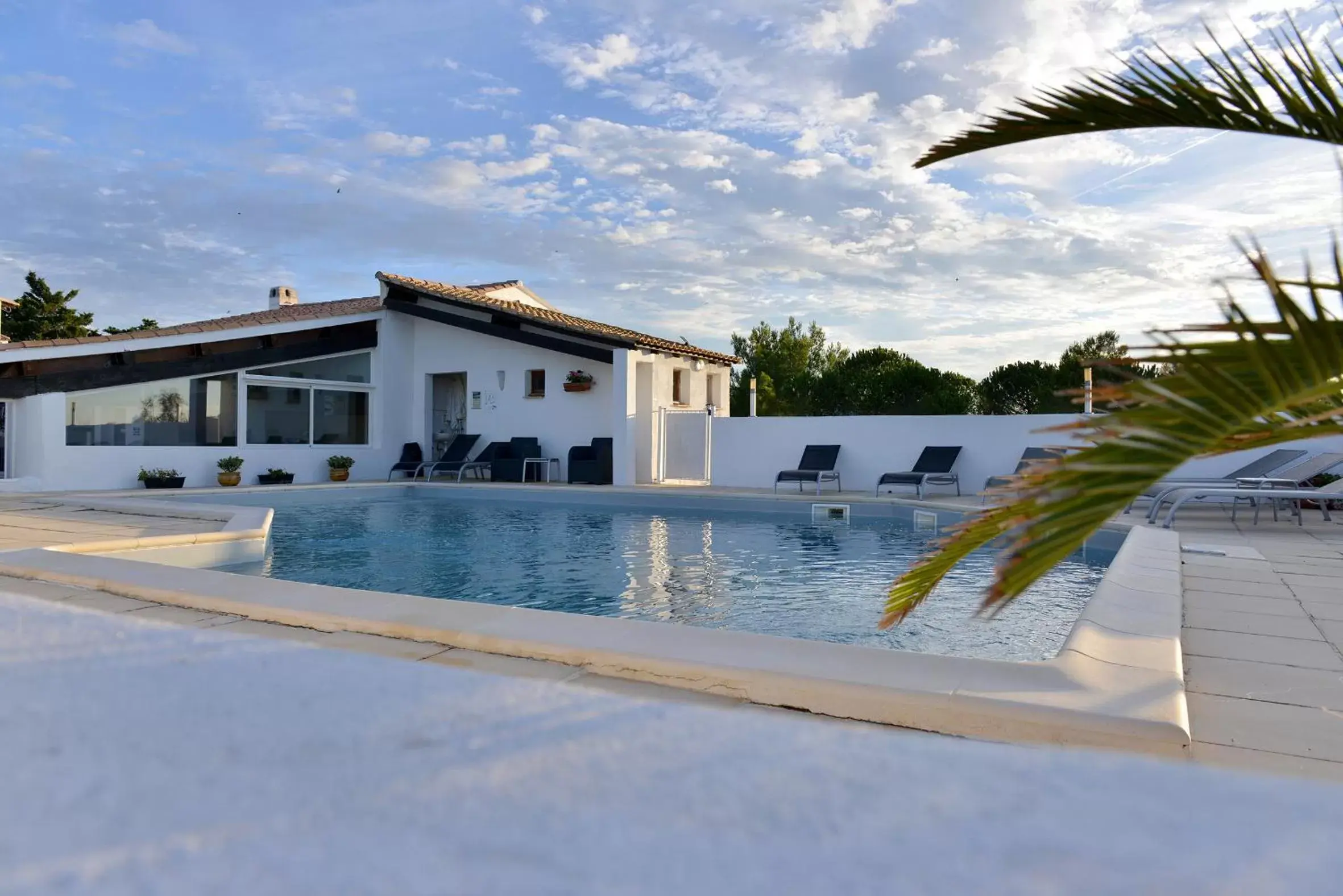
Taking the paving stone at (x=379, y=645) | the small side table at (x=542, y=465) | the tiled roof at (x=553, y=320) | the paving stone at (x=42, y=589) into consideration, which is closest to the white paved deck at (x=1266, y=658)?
the paving stone at (x=379, y=645)

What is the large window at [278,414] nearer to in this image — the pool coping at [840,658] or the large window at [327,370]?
the large window at [327,370]

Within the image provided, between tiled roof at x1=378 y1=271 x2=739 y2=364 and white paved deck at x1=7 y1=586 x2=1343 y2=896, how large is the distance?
36.8ft

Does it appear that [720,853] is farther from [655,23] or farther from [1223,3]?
[655,23]

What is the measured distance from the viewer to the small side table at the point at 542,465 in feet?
48.4

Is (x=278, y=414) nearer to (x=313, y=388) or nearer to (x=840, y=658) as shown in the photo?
(x=313, y=388)

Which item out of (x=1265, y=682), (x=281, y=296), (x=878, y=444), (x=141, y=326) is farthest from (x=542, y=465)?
(x=141, y=326)

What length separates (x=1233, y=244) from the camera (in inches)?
55.2

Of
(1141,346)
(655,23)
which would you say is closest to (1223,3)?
(1141,346)

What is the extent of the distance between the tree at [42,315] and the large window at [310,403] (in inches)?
868

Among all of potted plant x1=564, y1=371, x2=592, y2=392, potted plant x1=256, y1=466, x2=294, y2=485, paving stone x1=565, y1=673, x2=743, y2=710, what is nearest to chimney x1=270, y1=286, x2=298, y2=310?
potted plant x1=256, y1=466, x2=294, y2=485

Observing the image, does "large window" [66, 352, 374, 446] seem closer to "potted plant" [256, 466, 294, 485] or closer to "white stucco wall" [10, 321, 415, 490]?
"white stucco wall" [10, 321, 415, 490]

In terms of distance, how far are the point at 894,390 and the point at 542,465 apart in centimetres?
1269

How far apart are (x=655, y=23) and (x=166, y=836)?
11.2 m

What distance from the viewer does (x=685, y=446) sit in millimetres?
14508
